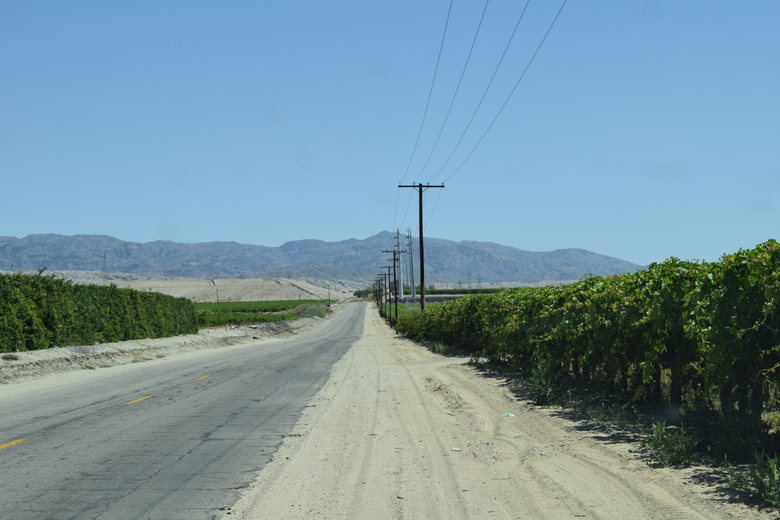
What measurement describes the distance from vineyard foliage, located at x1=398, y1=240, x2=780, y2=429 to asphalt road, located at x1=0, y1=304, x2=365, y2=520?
17.3ft

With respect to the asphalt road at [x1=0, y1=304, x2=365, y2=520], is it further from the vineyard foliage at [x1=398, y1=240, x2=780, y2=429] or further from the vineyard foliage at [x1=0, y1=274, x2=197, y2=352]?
the vineyard foliage at [x1=0, y1=274, x2=197, y2=352]

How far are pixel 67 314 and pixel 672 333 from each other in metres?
27.6

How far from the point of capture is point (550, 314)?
14.8 meters

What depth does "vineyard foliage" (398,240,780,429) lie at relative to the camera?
295 inches

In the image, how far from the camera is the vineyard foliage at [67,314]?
1035 inches

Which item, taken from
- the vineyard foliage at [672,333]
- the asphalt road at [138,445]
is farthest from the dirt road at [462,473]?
the vineyard foliage at [672,333]

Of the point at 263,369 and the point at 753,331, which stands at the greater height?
the point at 753,331

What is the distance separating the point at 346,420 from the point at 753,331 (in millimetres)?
7068

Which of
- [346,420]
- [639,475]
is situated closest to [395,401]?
[346,420]

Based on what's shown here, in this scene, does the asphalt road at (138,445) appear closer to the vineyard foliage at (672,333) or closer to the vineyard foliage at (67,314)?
the vineyard foliage at (672,333)

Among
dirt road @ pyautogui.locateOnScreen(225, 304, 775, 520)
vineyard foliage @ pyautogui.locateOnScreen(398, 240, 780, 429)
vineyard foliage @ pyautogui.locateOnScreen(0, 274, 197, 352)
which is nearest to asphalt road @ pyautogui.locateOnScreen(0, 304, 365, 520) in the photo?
dirt road @ pyautogui.locateOnScreen(225, 304, 775, 520)

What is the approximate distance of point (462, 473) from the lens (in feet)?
26.9

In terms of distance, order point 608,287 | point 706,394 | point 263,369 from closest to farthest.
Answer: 1. point 706,394
2. point 608,287
3. point 263,369

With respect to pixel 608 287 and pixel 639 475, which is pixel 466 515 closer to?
pixel 639 475
